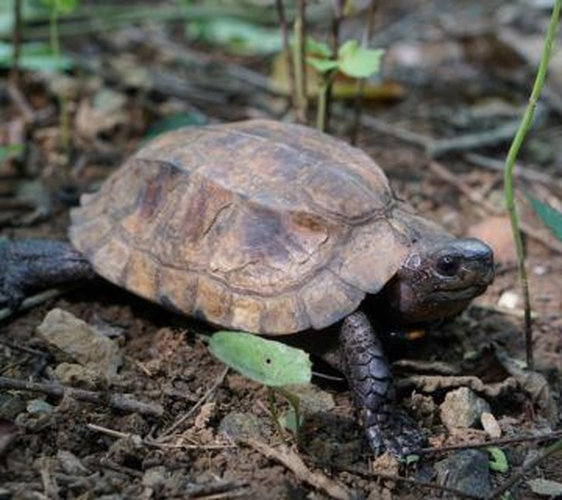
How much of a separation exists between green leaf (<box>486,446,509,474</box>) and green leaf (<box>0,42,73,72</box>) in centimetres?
337

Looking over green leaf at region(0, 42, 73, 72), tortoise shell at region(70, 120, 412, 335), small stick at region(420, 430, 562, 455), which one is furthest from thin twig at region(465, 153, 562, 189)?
green leaf at region(0, 42, 73, 72)

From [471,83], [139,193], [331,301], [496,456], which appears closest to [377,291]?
[331,301]

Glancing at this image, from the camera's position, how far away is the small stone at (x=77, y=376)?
9.32 feet

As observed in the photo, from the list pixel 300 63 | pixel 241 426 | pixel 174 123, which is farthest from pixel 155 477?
pixel 174 123

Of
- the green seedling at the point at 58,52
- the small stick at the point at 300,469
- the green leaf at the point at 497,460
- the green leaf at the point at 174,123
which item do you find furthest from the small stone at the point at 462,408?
the green seedling at the point at 58,52

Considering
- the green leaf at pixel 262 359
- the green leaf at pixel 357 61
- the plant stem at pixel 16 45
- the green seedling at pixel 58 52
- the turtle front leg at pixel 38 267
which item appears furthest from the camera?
the plant stem at pixel 16 45

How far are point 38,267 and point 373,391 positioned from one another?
160 centimetres

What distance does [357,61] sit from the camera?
3.77m

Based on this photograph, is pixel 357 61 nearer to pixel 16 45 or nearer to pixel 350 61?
pixel 350 61

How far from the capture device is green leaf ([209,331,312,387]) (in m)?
2.32

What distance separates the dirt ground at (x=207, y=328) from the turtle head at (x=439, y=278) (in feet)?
0.75

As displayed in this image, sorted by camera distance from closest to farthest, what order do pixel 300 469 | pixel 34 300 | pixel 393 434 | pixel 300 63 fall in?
pixel 300 469, pixel 393 434, pixel 34 300, pixel 300 63

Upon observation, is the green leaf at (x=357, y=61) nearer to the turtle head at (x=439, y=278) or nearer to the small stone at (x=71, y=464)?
the turtle head at (x=439, y=278)

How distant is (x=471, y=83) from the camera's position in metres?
6.55
